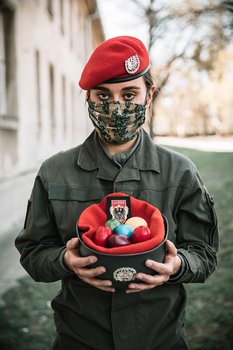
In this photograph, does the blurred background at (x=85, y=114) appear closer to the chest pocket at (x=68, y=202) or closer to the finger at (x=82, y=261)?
the chest pocket at (x=68, y=202)

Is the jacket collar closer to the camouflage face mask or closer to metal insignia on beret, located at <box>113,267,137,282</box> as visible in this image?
the camouflage face mask

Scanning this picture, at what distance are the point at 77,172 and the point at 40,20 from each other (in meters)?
2.47

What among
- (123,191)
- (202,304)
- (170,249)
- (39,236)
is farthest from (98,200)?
(202,304)

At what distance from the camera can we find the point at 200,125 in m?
2.87

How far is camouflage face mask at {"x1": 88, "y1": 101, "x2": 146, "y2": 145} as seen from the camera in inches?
54.1

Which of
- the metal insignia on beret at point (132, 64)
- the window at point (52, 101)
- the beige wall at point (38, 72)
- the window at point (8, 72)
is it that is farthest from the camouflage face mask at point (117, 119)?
the window at point (52, 101)

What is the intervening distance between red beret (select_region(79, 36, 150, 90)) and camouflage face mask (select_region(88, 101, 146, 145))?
3.3 inches

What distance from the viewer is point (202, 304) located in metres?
3.05

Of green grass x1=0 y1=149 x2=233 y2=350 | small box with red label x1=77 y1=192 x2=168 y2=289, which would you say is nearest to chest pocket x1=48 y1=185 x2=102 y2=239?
small box with red label x1=77 y1=192 x2=168 y2=289

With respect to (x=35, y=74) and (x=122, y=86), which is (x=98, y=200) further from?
(x=35, y=74)

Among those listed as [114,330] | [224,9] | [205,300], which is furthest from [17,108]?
[114,330]

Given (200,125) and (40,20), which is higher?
(40,20)

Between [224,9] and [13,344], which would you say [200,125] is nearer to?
[224,9]

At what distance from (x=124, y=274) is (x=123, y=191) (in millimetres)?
348
